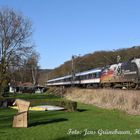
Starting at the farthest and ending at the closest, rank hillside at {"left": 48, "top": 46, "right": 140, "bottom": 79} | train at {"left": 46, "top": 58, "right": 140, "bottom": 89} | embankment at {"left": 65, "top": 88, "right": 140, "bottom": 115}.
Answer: hillside at {"left": 48, "top": 46, "right": 140, "bottom": 79}, train at {"left": 46, "top": 58, "right": 140, "bottom": 89}, embankment at {"left": 65, "top": 88, "right": 140, "bottom": 115}

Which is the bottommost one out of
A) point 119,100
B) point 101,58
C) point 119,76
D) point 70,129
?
point 70,129

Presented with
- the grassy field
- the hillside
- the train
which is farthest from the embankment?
the hillside

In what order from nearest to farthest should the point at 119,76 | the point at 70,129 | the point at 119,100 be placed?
the point at 70,129 < the point at 119,100 < the point at 119,76

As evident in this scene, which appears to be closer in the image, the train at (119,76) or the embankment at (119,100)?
the embankment at (119,100)

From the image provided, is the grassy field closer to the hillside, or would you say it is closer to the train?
the train

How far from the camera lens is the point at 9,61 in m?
67.9

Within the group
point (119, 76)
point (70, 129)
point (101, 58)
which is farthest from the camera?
point (101, 58)

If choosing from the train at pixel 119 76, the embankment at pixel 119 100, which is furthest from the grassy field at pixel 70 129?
the train at pixel 119 76

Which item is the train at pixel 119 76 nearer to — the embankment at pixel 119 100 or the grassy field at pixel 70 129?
the embankment at pixel 119 100

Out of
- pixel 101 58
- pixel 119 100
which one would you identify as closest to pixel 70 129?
pixel 119 100

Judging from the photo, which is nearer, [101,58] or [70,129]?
[70,129]

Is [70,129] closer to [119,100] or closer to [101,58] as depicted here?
[119,100]

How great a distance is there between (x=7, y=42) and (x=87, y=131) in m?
52.2

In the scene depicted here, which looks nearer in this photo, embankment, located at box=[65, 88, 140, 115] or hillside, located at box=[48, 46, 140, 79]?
embankment, located at box=[65, 88, 140, 115]
